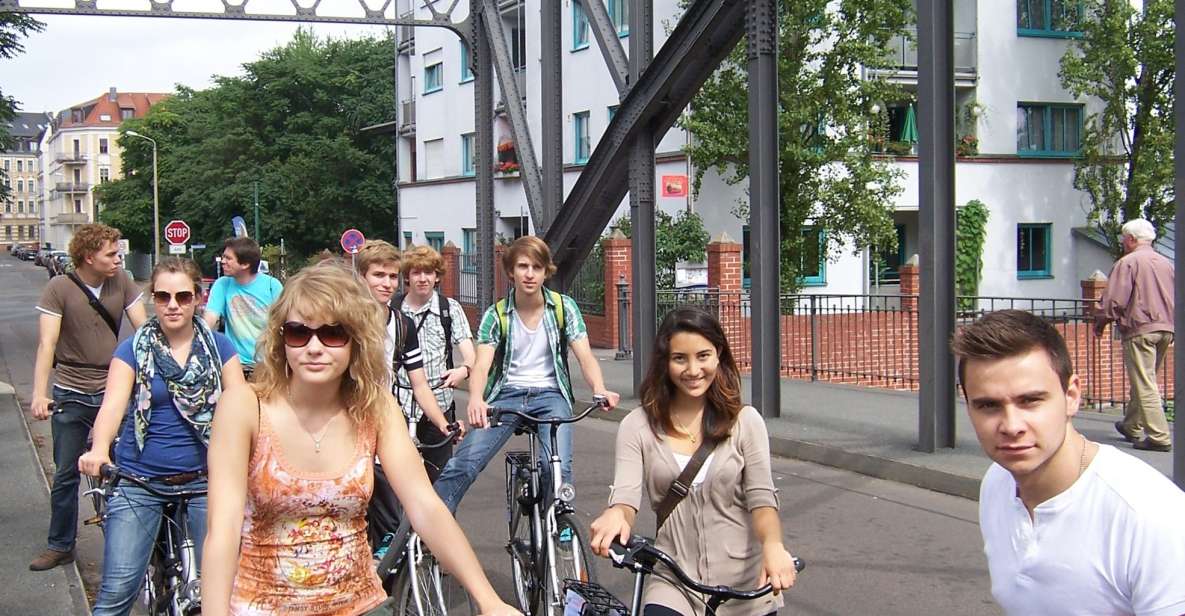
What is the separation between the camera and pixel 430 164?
43.4 m

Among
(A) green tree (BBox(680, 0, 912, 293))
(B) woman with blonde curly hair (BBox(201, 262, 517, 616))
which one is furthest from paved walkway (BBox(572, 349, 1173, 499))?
(A) green tree (BBox(680, 0, 912, 293))

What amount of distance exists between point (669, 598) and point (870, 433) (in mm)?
7950

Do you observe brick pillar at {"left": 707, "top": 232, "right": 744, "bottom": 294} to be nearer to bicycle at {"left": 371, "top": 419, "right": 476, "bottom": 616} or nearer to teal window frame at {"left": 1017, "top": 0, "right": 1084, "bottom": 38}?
bicycle at {"left": 371, "top": 419, "right": 476, "bottom": 616}

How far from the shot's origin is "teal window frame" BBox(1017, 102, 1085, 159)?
3153cm

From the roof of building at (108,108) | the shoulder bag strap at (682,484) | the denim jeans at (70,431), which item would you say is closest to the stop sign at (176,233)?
the denim jeans at (70,431)

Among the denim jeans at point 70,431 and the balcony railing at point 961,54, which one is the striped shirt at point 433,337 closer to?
the denim jeans at point 70,431

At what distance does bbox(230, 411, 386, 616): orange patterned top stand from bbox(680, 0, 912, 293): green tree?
2127 centimetres

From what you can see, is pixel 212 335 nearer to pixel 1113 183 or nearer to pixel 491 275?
pixel 491 275

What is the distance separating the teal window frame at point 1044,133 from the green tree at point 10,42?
2387 cm

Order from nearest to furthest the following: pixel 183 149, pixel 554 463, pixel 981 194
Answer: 1. pixel 554 463
2. pixel 981 194
3. pixel 183 149

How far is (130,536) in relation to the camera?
433cm

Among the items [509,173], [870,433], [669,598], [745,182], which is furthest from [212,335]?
[509,173]

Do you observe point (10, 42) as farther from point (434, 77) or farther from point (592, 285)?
point (434, 77)

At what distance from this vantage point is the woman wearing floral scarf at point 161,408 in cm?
439
